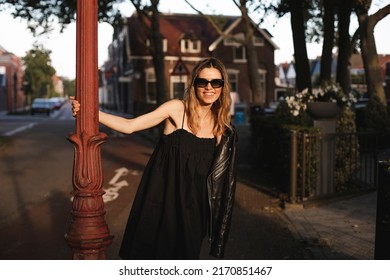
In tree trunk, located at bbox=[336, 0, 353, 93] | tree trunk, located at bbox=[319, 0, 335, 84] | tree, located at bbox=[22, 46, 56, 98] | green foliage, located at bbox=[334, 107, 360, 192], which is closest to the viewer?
green foliage, located at bbox=[334, 107, 360, 192]

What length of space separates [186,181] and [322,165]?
5348 millimetres

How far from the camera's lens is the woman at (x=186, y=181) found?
3406 millimetres

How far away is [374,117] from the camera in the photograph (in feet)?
49.7

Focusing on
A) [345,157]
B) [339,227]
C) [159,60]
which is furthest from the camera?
[159,60]

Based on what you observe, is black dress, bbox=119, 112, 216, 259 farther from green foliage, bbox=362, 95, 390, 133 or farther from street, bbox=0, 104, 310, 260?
green foliage, bbox=362, 95, 390, 133

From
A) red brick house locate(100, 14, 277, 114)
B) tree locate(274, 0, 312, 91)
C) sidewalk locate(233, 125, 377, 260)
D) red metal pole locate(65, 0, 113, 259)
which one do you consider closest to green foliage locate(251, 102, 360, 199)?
sidewalk locate(233, 125, 377, 260)

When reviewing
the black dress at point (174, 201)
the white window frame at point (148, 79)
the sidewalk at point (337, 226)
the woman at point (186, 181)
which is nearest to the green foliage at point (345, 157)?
the sidewalk at point (337, 226)

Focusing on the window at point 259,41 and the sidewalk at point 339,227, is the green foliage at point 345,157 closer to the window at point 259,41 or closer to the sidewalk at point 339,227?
the sidewalk at point 339,227

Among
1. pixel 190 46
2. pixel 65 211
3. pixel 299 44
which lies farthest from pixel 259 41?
pixel 65 211

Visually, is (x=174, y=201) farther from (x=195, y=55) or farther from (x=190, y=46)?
(x=190, y=46)

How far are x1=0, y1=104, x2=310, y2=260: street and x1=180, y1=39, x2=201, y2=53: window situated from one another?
103 feet

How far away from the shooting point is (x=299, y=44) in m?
12.6

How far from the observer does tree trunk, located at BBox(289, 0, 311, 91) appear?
1230 centimetres

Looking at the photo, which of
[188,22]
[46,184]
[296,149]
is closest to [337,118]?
[296,149]
